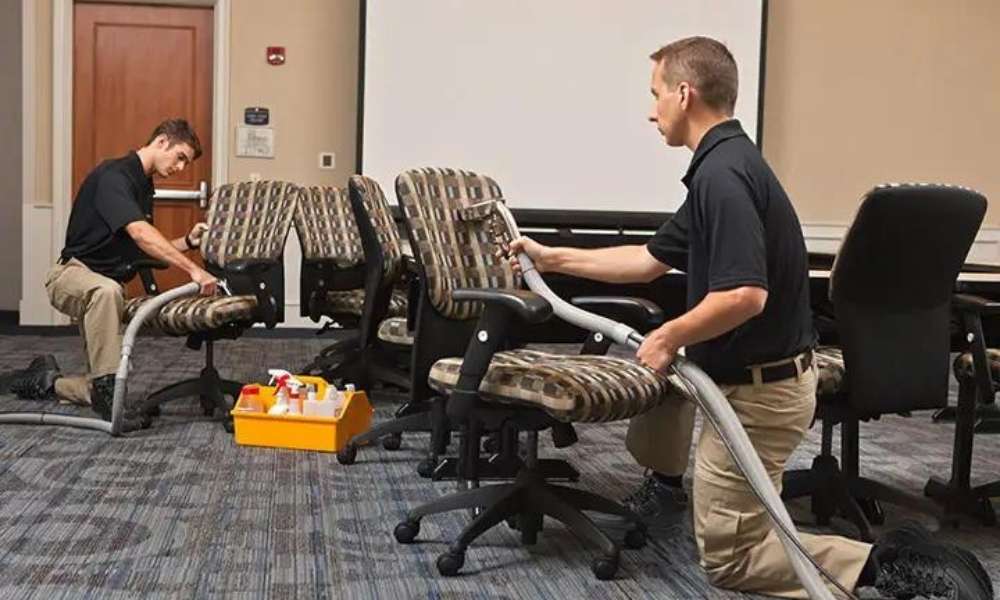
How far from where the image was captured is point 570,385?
2.29 meters

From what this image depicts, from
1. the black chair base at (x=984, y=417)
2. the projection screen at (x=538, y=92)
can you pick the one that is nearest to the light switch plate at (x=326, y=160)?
the projection screen at (x=538, y=92)

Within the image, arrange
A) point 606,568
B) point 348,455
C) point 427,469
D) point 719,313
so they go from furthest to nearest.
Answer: point 348,455, point 427,469, point 606,568, point 719,313

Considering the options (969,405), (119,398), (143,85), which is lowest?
(119,398)

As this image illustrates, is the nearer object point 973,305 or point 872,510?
point 973,305

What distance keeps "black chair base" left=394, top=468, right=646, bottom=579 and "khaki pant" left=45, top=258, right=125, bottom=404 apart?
6.19ft

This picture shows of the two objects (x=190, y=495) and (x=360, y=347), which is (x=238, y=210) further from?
(x=190, y=495)

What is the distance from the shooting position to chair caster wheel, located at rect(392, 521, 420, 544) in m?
2.62

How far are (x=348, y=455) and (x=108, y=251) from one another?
1.46m

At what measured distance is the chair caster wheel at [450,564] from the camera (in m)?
2.39

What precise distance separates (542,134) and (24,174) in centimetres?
323

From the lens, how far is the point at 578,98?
7.03m

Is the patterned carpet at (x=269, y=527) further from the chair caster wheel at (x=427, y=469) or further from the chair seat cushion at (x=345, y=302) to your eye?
the chair seat cushion at (x=345, y=302)

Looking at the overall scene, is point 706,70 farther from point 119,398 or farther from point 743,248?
point 119,398

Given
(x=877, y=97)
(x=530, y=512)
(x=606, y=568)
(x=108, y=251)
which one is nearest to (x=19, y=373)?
(x=108, y=251)
